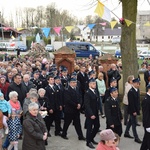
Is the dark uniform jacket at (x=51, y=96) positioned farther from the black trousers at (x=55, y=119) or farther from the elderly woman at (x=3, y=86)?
the elderly woman at (x=3, y=86)

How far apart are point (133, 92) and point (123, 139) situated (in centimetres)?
135

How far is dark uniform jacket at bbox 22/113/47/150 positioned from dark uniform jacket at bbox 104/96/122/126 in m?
2.02

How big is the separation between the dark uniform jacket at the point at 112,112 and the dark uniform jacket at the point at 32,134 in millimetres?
2016

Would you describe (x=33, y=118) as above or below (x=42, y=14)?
below

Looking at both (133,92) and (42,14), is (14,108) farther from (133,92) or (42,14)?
(42,14)

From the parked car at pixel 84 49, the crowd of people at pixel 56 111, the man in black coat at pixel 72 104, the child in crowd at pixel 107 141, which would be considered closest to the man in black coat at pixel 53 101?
the crowd of people at pixel 56 111

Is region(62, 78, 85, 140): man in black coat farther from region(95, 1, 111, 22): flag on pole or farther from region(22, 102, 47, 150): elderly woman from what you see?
region(95, 1, 111, 22): flag on pole

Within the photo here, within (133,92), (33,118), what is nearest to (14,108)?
(33,118)

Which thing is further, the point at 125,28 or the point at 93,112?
the point at 125,28

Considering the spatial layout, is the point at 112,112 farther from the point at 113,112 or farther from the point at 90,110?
the point at 90,110

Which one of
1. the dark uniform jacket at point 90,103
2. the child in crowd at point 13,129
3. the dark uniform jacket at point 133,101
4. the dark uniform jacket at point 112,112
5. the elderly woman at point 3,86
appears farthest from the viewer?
the elderly woman at point 3,86

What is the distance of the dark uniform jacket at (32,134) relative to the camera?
5.50m

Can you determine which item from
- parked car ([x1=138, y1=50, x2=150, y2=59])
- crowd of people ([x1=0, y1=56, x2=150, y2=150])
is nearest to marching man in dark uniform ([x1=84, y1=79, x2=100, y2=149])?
crowd of people ([x1=0, y1=56, x2=150, y2=150])

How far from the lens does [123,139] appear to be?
8.14 meters
